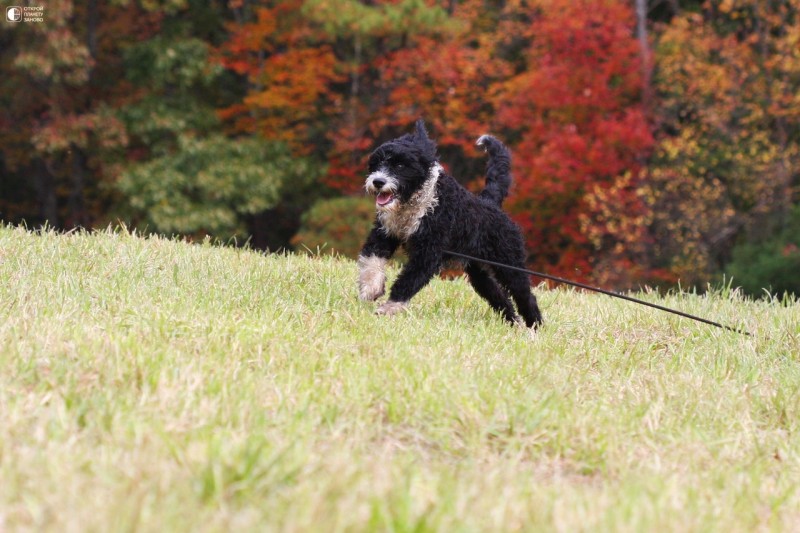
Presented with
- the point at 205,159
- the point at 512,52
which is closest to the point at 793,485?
the point at 205,159

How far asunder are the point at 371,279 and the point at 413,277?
0.29m

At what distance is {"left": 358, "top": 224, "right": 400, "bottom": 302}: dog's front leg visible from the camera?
5902mm

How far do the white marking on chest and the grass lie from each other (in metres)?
0.58

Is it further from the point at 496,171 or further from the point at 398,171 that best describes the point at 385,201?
the point at 496,171

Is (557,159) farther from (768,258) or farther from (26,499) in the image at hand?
(26,499)

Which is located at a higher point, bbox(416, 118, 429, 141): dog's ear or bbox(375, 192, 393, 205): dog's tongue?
bbox(416, 118, 429, 141): dog's ear

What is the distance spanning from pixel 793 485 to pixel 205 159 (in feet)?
54.4

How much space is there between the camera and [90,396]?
349 centimetres

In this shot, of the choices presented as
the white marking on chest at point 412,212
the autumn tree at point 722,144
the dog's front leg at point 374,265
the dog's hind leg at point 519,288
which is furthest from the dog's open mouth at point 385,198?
the autumn tree at point 722,144

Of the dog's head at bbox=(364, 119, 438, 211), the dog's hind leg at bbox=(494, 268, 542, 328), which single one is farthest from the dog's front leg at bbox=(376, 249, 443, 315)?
the dog's hind leg at bbox=(494, 268, 542, 328)

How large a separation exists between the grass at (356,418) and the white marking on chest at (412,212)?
58cm

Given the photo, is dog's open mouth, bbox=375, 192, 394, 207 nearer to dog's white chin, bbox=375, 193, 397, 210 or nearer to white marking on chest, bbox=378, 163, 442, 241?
dog's white chin, bbox=375, 193, 397, 210

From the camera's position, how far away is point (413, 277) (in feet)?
19.5

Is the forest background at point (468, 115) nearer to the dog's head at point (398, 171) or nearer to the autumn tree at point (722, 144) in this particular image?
the autumn tree at point (722, 144)
